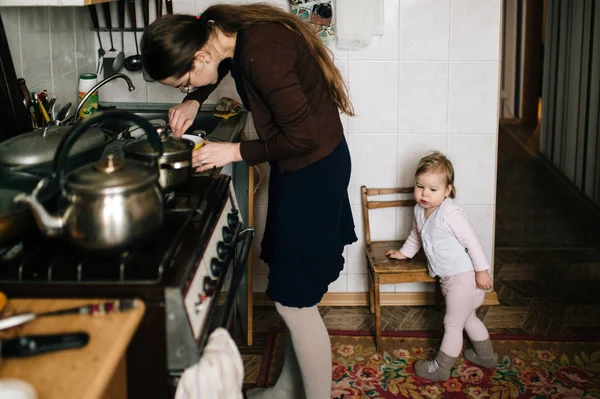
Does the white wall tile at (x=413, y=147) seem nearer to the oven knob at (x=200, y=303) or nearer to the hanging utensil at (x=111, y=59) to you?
the hanging utensil at (x=111, y=59)

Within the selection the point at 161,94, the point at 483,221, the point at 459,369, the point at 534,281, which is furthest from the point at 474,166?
the point at 161,94

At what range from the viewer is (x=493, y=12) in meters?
2.94

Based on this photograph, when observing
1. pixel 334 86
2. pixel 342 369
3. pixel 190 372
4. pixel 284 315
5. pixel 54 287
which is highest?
pixel 334 86

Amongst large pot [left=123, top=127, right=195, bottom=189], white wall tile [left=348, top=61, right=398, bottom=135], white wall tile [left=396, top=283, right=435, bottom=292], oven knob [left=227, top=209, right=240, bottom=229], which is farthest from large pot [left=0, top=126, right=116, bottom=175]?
white wall tile [left=396, top=283, right=435, bottom=292]

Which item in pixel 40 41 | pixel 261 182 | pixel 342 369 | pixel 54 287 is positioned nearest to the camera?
pixel 54 287

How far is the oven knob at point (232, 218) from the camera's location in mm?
1951

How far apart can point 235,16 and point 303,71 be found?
0.22 meters

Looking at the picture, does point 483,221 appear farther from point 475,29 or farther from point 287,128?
point 287,128

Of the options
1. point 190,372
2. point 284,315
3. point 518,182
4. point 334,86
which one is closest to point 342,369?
point 284,315

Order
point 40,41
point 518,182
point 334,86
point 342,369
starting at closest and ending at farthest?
1. point 334,86
2. point 40,41
3. point 342,369
4. point 518,182

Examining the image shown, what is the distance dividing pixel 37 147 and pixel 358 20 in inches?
60.5

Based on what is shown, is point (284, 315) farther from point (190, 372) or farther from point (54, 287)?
point (54, 287)

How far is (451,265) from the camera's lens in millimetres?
2689

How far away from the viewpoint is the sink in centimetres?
251
